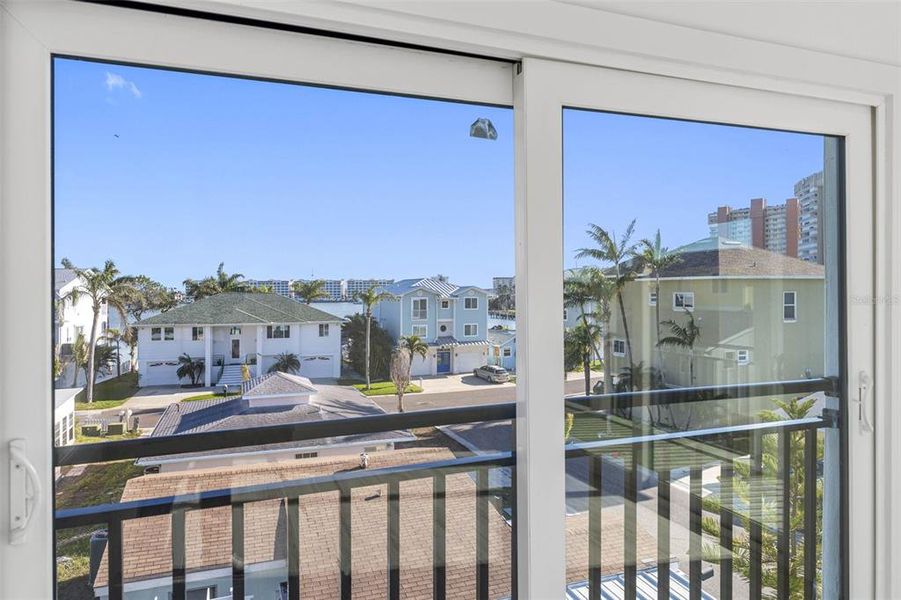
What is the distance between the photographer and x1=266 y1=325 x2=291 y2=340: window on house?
1.23m

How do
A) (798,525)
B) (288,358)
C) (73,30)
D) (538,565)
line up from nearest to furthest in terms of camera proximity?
1. (73,30)
2. (288,358)
3. (538,565)
4. (798,525)

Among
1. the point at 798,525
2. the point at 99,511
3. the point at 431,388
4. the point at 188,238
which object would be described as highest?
the point at 188,238

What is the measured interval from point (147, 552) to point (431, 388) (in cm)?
74

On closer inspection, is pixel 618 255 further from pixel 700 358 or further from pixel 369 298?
pixel 369 298

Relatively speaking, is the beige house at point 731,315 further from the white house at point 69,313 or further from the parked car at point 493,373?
the white house at point 69,313

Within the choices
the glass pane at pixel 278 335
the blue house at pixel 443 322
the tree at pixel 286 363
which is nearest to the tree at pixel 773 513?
the glass pane at pixel 278 335

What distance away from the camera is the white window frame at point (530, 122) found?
103 cm

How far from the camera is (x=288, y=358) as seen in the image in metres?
1.25

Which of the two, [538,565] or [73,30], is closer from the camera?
[73,30]

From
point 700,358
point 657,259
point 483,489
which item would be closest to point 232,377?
point 483,489

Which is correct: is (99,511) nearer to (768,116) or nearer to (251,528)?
(251,528)

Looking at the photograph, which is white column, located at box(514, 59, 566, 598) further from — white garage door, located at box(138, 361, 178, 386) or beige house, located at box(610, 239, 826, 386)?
white garage door, located at box(138, 361, 178, 386)

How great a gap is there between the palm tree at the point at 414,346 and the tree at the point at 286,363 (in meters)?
0.25

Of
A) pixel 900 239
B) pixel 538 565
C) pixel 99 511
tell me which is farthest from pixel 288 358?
pixel 900 239
